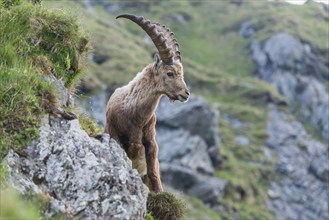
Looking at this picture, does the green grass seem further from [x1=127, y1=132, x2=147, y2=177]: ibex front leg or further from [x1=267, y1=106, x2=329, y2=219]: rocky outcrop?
[x1=267, y1=106, x2=329, y2=219]: rocky outcrop

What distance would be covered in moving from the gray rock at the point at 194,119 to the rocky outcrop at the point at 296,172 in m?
17.0

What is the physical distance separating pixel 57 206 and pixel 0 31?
4.10 meters

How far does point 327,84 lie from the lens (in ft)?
617

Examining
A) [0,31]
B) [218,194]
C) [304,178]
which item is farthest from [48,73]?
[304,178]

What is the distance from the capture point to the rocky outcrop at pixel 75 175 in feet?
29.9

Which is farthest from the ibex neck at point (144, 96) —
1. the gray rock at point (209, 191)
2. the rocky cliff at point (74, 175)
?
the gray rock at point (209, 191)

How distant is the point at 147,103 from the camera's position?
14281mm

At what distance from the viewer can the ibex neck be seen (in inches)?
558

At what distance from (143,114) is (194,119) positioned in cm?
11329

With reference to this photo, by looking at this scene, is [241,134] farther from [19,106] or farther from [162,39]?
[19,106]

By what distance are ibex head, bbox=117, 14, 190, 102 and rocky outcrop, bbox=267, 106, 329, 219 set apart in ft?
364

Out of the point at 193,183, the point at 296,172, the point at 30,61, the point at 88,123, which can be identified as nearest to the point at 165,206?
the point at 88,123

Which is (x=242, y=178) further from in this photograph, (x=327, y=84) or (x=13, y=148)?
(x=13, y=148)

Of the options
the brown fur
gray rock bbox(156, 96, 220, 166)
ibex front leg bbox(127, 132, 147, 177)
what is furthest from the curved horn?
gray rock bbox(156, 96, 220, 166)
